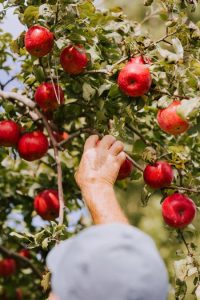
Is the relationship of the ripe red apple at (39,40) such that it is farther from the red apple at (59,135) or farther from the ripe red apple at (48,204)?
the ripe red apple at (48,204)

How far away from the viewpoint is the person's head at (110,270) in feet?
4.01

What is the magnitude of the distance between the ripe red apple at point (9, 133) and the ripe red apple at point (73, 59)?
0.36 m

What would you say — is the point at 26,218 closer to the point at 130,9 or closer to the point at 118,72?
the point at 118,72

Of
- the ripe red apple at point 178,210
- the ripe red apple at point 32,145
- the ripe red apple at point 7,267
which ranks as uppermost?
the ripe red apple at point 32,145

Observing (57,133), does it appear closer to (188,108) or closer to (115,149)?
(115,149)

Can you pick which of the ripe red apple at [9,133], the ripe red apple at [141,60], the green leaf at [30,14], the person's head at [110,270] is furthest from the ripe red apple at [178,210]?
the person's head at [110,270]

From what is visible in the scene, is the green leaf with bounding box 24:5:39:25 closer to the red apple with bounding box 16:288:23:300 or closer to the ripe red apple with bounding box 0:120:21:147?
the ripe red apple with bounding box 0:120:21:147

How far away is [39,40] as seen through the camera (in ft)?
6.82

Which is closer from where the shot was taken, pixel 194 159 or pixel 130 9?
pixel 194 159

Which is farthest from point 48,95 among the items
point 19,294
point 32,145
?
point 19,294

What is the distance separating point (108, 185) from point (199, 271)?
0.60 meters

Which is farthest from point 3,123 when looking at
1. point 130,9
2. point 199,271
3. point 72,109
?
point 130,9

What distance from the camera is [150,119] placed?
2801 millimetres

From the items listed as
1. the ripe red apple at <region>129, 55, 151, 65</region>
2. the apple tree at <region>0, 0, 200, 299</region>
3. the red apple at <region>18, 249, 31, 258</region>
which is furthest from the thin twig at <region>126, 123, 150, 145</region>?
the red apple at <region>18, 249, 31, 258</region>
